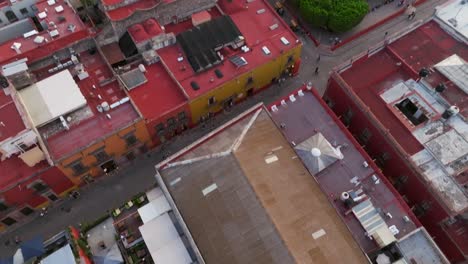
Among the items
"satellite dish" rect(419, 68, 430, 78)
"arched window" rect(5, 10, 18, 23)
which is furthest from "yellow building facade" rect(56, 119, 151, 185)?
"satellite dish" rect(419, 68, 430, 78)

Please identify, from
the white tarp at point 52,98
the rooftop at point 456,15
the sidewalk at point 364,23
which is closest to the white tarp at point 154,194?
the white tarp at point 52,98

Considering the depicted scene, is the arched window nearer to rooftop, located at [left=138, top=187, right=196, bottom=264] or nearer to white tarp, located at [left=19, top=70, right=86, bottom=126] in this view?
white tarp, located at [left=19, top=70, right=86, bottom=126]

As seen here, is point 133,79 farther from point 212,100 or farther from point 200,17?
point 200,17

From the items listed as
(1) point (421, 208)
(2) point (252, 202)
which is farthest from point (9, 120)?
(1) point (421, 208)

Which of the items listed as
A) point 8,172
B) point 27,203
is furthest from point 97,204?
point 8,172

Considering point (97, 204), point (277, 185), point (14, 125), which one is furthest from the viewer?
point (97, 204)

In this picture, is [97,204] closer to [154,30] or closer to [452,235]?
[154,30]

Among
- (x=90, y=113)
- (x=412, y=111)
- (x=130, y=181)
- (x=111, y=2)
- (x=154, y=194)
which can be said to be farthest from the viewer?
(x=130, y=181)
